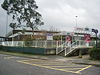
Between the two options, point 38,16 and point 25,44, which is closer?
point 25,44

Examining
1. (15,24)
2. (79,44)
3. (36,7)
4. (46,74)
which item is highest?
(36,7)

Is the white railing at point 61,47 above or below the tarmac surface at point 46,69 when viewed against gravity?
above

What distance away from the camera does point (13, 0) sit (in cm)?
3397

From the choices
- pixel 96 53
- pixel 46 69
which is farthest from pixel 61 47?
pixel 46 69

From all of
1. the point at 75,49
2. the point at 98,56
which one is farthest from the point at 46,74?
the point at 75,49

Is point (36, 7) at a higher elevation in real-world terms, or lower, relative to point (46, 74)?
higher

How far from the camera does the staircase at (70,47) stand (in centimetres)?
1911

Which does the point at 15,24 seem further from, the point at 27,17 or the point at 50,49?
the point at 50,49

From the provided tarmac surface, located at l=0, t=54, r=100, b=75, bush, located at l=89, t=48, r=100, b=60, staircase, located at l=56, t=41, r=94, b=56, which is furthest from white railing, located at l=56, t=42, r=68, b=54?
tarmac surface, located at l=0, t=54, r=100, b=75

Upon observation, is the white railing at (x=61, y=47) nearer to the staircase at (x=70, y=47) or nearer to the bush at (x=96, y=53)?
the staircase at (x=70, y=47)

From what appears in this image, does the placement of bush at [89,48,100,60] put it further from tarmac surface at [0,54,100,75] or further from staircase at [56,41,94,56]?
staircase at [56,41,94,56]

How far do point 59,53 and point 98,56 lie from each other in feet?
21.8

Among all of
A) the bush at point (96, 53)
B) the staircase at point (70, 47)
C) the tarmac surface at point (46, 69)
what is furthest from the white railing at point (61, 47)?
the tarmac surface at point (46, 69)

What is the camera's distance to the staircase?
19.1 m
